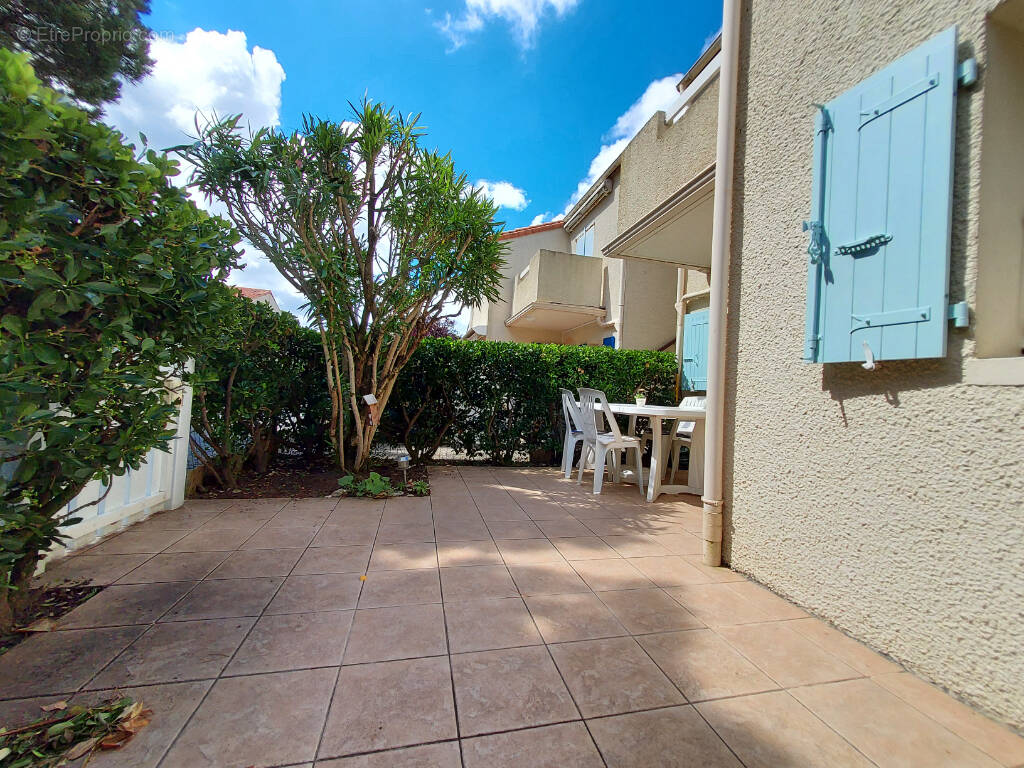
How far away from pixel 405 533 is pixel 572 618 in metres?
1.59

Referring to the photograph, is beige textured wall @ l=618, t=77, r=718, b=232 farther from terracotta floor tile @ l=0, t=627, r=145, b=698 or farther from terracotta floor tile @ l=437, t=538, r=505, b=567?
terracotta floor tile @ l=0, t=627, r=145, b=698

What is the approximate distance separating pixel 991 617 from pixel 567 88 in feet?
30.8

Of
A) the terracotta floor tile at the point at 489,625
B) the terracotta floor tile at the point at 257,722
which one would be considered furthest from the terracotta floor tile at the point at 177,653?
the terracotta floor tile at the point at 489,625

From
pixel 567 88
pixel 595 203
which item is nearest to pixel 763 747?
pixel 567 88

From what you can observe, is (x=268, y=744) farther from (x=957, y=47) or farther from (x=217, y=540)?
(x=957, y=47)

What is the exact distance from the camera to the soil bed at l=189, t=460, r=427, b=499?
412 cm

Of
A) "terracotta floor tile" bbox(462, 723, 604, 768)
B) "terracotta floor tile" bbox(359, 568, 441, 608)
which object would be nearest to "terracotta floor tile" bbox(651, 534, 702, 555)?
"terracotta floor tile" bbox(359, 568, 441, 608)

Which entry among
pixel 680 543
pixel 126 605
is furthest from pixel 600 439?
pixel 126 605

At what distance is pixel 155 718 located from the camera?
1365 millimetres

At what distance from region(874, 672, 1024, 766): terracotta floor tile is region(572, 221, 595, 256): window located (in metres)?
10.7

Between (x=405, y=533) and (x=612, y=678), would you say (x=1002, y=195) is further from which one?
(x=405, y=533)

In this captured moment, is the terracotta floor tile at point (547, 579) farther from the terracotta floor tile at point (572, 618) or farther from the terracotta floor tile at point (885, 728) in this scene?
the terracotta floor tile at point (885, 728)

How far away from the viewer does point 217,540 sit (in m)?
2.93

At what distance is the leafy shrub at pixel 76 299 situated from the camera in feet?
4.48
